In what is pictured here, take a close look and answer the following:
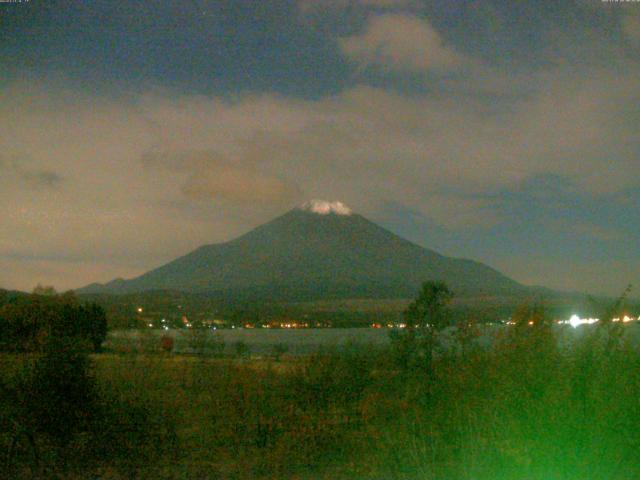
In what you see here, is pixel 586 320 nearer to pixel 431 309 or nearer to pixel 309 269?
pixel 431 309

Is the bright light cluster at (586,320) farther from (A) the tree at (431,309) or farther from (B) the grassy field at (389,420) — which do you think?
(A) the tree at (431,309)

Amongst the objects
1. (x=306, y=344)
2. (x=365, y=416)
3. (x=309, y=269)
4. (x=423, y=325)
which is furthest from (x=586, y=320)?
(x=309, y=269)

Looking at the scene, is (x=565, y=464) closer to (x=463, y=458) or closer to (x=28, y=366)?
(x=463, y=458)

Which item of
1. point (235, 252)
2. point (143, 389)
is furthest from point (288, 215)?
point (143, 389)

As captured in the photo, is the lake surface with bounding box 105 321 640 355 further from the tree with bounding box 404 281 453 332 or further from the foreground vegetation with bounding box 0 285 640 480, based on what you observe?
the tree with bounding box 404 281 453 332

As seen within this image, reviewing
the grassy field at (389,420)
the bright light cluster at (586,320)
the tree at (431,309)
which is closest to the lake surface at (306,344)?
the bright light cluster at (586,320)

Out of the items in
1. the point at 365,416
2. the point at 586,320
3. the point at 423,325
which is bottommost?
→ the point at 365,416
